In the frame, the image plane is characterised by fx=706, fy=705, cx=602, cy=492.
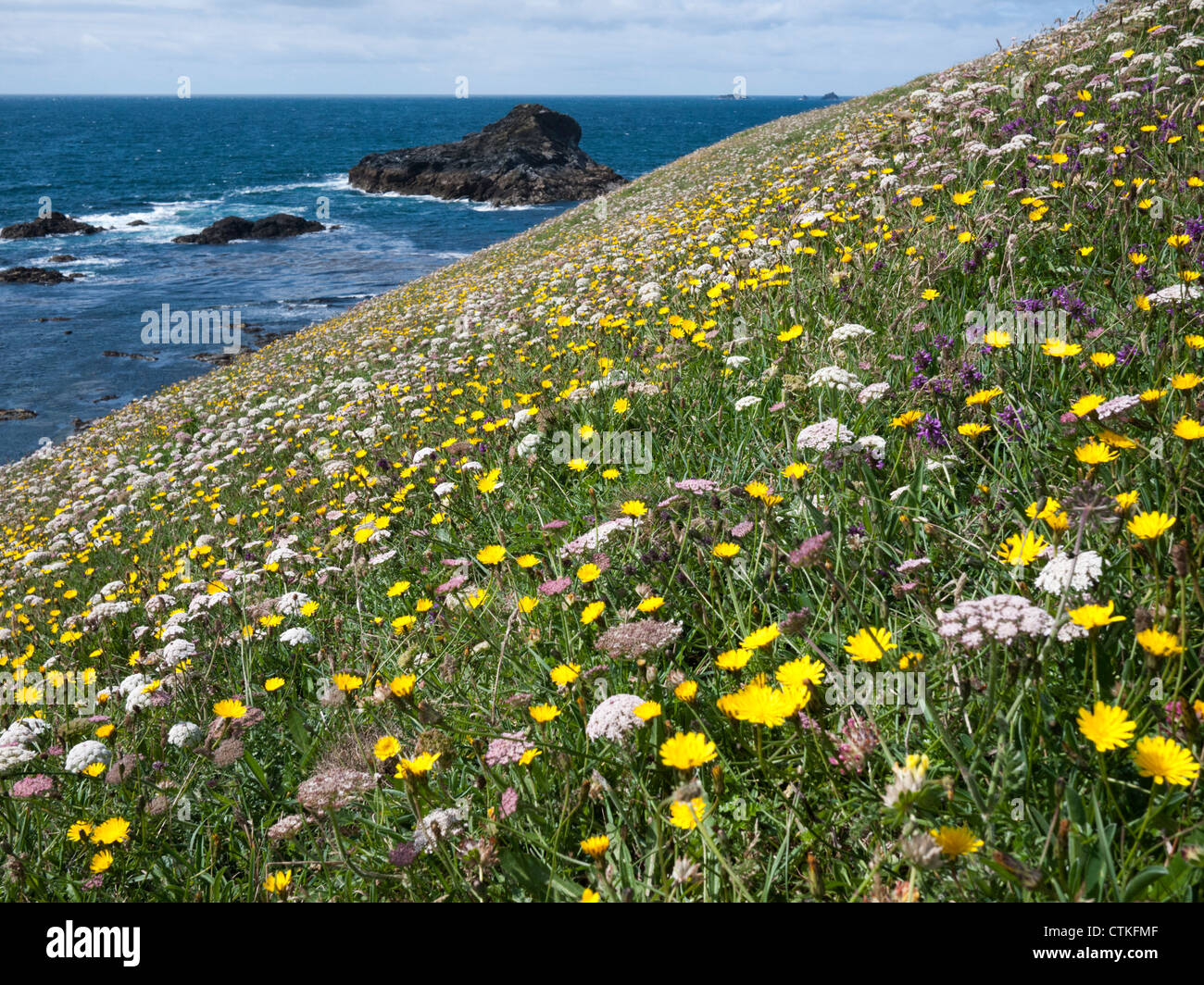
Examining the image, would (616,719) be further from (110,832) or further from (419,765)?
(110,832)

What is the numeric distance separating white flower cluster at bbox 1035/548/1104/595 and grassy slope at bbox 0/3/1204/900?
8 cm

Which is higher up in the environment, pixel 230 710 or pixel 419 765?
pixel 419 765

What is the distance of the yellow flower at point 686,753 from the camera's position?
1482 mm

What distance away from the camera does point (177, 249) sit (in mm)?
38844

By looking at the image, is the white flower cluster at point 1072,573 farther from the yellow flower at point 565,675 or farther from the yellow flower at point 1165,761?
the yellow flower at point 565,675

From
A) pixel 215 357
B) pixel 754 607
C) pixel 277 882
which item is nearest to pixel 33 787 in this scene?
pixel 277 882

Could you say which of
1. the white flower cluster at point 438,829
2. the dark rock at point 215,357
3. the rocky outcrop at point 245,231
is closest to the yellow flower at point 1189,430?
the white flower cluster at point 438,829

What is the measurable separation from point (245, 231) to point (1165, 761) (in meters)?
48.5

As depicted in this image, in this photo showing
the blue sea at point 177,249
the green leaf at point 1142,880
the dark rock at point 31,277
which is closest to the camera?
the green leaf at point 1142,880

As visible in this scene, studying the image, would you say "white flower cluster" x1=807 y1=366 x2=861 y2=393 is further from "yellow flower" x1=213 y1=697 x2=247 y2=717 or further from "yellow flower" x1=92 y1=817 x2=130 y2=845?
"yellow flower" x1=92 y1=817 x2=130 y2=845

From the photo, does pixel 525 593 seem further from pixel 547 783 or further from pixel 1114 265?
pixel 1114 265

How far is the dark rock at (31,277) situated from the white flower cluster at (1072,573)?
41.1 meters

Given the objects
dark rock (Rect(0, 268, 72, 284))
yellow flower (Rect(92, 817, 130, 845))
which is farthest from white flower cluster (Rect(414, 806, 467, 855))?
dark rock (Rect(0, 268, 72, 284))
